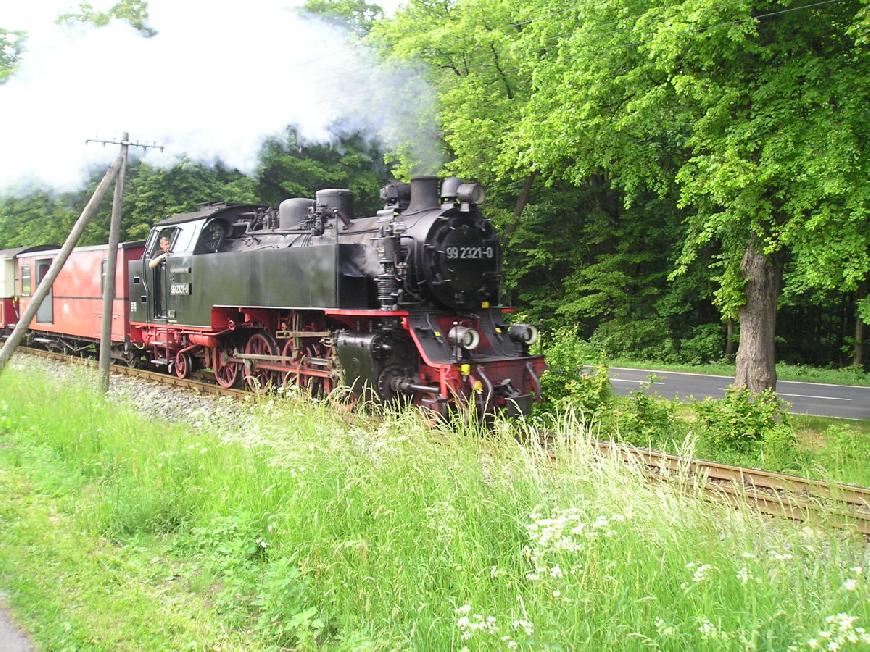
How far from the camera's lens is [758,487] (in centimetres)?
628

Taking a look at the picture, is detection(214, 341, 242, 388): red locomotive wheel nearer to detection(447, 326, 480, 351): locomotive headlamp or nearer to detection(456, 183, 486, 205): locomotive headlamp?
detection(447, 326, 480, 351): locomotive headlamp

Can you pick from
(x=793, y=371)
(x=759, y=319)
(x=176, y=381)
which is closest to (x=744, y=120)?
(x=759, y=319)

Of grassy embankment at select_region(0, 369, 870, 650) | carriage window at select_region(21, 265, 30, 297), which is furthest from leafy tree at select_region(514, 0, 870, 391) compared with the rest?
carriage window at select_region(21, 265, 30, 297)

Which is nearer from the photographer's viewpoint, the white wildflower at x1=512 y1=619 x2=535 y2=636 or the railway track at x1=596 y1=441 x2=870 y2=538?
the white wildflower at x1=512 y1=619 x2=535 y2=636

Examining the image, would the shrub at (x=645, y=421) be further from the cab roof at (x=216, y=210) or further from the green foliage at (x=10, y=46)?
the green foliage at (x=10, y=46)

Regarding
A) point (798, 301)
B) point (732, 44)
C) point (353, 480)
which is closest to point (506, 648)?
point (353, 480)

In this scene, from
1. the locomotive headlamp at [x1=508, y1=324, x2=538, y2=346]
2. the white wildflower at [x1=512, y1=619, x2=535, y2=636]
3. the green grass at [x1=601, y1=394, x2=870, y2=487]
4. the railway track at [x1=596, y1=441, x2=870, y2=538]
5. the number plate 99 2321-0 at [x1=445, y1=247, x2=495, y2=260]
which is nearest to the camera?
the white wildflower at [x1=512, y1=619, x2=535, y2=636]

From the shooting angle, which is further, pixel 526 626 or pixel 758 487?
pixel 758 487

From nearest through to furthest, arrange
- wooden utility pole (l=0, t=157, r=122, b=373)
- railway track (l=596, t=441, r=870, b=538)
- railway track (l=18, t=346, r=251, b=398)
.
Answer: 1. railway track (l=596, t=441, r=870, b=538)
2. wooden utility pole (l=0, t=157, r=122, b=373)
3. railway track (l=18, t=346, r=251, b=398)

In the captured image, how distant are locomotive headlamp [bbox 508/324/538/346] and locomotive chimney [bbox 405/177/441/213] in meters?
2.08

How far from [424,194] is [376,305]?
1.72 meters

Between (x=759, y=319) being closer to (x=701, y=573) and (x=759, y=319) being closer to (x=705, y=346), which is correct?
(x=701, y=573)

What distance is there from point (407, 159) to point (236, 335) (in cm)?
858

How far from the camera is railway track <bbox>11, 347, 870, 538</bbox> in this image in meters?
3.54
